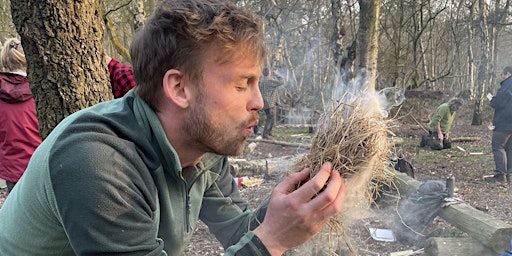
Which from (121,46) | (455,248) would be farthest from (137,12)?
(455,248)

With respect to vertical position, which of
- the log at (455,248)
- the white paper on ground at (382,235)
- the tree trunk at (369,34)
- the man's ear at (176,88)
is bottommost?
the white paper on ground at (382,235)

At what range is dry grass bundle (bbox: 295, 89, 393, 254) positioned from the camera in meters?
1.80

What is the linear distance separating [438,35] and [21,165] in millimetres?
27731

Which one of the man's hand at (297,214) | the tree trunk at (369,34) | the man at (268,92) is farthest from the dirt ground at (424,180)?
the tree trunk at (369,34)

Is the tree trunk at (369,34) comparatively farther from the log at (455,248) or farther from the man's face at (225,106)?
Result: the man's face at (225,106)

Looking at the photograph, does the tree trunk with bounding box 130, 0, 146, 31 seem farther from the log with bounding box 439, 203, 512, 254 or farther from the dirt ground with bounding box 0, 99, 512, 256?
the log with bounding box 439, 203, 512, 254

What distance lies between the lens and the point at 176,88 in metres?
1.48

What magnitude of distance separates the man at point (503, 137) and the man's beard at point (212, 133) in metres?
7.89

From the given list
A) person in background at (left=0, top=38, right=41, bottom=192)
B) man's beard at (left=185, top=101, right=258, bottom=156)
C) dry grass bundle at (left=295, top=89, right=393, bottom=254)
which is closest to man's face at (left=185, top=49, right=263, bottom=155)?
man's beard at (left=185, top=101, right=258, bottom=156)

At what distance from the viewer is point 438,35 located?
87.7 feet

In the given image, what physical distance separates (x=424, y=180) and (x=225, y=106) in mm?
7184

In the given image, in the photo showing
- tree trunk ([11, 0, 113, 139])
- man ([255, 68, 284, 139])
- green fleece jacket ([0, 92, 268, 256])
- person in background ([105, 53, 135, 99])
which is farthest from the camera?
man ([255, 68, 284, 139])

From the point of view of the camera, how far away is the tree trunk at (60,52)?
2.46 m

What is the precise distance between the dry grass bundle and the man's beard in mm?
425
